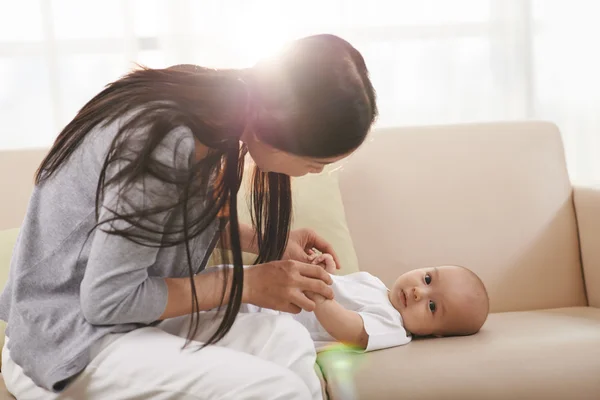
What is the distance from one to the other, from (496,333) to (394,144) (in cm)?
66

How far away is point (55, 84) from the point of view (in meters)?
2.83

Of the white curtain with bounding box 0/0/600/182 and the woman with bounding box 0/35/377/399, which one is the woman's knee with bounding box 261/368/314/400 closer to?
the woman with bounding box 0/35/377/399

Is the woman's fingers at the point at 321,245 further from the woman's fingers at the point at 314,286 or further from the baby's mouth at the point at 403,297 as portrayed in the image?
the woman's fingers at the point at 314,286

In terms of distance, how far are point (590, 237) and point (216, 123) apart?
1.28 metres

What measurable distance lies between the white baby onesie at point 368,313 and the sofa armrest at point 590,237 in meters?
Answer: 0.63

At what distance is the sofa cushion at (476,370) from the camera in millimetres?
1487

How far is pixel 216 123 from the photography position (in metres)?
1.27

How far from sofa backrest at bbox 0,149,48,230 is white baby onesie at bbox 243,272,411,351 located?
2.56 ft

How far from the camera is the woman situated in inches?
47.7

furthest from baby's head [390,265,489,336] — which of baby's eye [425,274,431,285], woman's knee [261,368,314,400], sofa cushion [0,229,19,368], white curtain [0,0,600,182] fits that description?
white curtain [0,0,600,182]

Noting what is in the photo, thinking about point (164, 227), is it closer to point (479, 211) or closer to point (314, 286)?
point (314, 286)

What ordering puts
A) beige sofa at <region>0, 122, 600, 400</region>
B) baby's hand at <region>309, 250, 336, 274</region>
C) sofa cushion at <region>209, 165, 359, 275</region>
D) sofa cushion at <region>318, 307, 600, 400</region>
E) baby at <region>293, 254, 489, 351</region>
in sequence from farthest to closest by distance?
1. beige sofa at <region>0, 122, 600, 400</region>
2. sofa cushion at <region>209, 165, 359, 275</region>
3. baby's hand at <region>309, 250, 336, 274</region>
4. baby at <region>293, 254, 489, 351</region>
5. sofa cushion at <region>318, 307, 600, 400</region>

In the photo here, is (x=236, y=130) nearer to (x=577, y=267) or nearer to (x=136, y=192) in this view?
(x=136, y=192)

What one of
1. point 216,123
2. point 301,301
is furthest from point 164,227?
point 301,301
